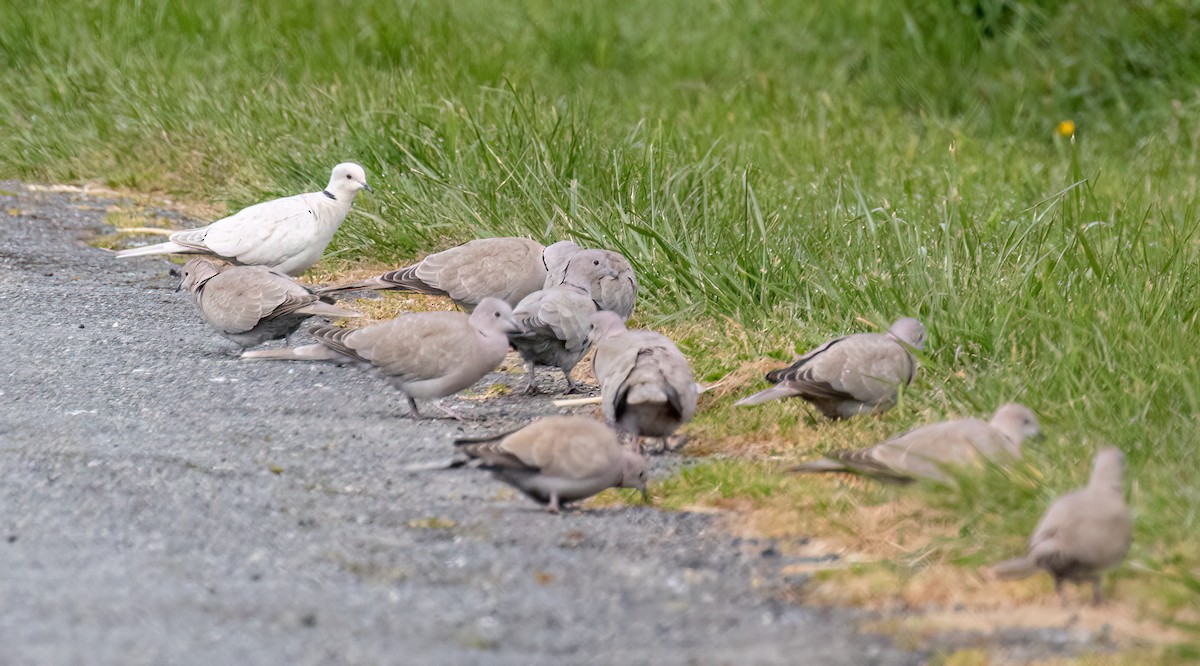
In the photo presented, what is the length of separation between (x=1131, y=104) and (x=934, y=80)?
1446 mm

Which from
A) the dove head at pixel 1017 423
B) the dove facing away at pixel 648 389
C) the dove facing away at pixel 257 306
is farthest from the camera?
the dove facing away at pixel 257 306

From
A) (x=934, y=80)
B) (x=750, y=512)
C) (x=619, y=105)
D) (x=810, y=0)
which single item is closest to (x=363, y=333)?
(x=750, y=512)

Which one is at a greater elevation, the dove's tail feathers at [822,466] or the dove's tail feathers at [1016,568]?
the dove's tail feathers at [1016,568]

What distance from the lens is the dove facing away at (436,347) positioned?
526 cm

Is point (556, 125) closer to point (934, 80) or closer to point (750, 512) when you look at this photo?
point (750, 512)

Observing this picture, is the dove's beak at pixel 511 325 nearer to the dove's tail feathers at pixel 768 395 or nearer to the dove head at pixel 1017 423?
the dove's tail feathers at pixel 768 395

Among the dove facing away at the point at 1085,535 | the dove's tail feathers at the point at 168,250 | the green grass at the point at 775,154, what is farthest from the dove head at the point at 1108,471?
the dove's tail feathers at the point at 168,250

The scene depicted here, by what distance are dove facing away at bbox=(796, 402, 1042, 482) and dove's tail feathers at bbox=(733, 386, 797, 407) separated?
2.53 ft

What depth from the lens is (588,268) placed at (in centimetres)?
597

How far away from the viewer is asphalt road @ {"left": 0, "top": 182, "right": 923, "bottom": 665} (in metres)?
3.30

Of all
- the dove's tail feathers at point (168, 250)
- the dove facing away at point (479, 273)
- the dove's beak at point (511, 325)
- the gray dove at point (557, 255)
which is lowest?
the dove's tail feathers at point (168, 250)

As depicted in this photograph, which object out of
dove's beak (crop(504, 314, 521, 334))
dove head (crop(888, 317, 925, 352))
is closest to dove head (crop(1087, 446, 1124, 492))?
dove head (crop(888, 317, 925, 352))

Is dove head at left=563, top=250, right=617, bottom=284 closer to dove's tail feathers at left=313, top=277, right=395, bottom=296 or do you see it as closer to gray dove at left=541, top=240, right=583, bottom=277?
gray dove at left=541, top=240, right=583, bottom=277

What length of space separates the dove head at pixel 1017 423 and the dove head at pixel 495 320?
1.83 m
